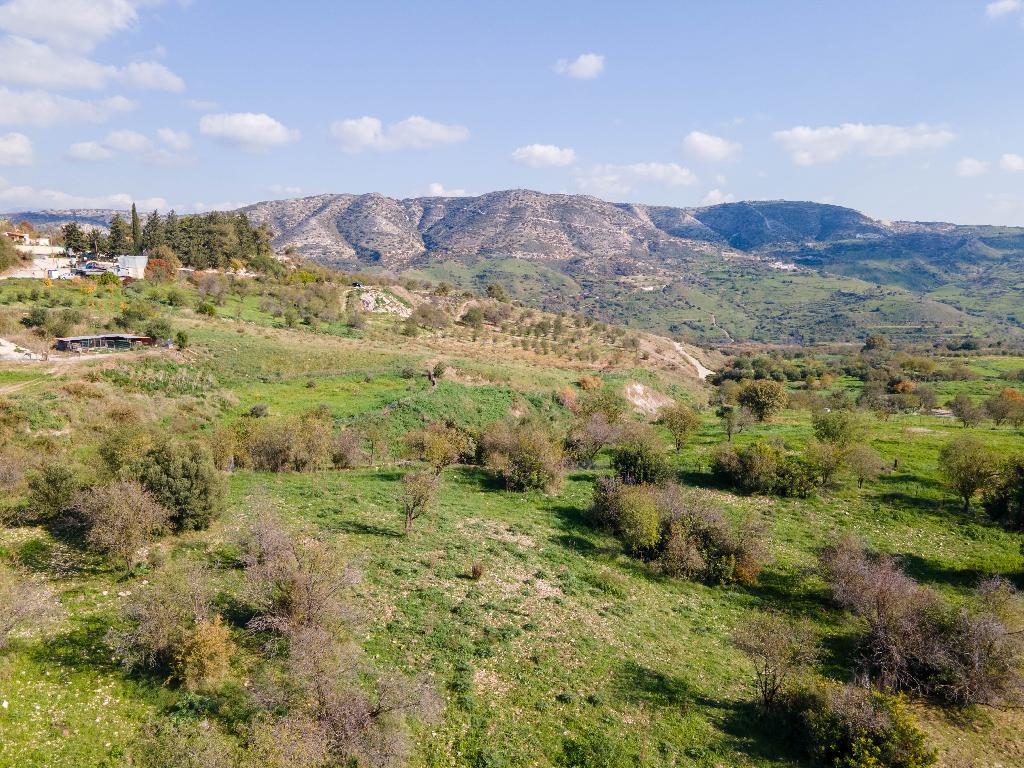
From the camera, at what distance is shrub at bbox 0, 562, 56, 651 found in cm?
1332

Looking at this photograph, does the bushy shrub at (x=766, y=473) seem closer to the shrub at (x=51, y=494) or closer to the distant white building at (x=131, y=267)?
the shrub at (x=51, y=494)

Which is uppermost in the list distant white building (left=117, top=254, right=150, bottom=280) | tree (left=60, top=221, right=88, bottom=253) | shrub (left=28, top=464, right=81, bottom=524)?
tree (left=60, top=221, right=88, bottom=253)

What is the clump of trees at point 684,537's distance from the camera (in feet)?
82.9

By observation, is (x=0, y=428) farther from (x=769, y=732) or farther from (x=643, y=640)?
(x=769, y=732)

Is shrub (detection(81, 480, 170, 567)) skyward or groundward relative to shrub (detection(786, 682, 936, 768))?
skyward

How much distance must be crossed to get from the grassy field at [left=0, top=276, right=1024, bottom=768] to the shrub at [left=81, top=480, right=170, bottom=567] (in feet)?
3.03

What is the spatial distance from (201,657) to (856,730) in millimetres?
17047

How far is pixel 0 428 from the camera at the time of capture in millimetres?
31984

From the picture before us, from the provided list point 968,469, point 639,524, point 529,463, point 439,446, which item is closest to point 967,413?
point 968,469

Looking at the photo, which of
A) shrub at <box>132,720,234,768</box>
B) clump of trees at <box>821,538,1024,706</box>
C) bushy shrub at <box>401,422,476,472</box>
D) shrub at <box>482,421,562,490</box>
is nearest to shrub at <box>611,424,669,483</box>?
shrub at <box>482,421,562,490</box>

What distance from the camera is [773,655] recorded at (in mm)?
15539

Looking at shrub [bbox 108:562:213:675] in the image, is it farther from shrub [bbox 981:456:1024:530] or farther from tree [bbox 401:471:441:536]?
shrub [bbox 981:456:1024:530]

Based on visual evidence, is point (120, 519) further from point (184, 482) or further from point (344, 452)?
point (344, 452)

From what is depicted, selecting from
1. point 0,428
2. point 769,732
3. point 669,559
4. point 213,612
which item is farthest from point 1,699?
point 0,428
